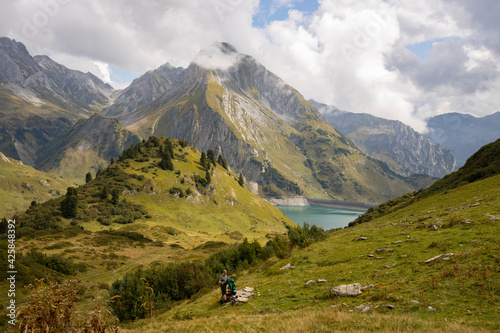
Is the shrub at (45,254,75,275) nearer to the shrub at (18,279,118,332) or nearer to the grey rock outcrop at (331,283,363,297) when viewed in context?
the shrub at (18,279,118,332)

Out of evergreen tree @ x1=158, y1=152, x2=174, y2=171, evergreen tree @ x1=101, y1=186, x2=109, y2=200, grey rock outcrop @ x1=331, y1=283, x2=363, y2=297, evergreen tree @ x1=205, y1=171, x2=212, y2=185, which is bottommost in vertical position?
grey rock outcrop @ x1=331, y1=283, x2=363, y2=297

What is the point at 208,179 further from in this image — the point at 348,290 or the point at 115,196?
the point at 348,290

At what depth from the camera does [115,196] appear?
11219 centimetres

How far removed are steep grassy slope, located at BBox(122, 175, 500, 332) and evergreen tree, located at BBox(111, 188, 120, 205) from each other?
102 meters

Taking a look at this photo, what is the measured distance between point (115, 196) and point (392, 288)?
390 feet

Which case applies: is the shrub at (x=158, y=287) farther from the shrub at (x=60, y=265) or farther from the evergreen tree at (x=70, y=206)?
the evergreen tree at (x=70, y=206)

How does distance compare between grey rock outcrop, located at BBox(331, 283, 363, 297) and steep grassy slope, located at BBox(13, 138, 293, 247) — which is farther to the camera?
steep grassy slope, located at BBox(13, 138, 293, 247)

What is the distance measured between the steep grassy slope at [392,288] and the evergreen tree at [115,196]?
10182 centimetres

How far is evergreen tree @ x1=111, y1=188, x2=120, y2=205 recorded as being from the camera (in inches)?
4356

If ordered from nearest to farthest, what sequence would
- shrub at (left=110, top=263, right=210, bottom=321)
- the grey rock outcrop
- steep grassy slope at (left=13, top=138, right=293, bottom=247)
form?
1. the grey rock outcrop
2. shrub at (left=110, top=263, right=210, bottom=321)
3. steep grassy slope at (left=13, top=138, right=293, bottom=247)

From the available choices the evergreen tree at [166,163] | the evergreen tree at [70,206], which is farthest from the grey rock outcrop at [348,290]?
the evergreen tree at [166,163]

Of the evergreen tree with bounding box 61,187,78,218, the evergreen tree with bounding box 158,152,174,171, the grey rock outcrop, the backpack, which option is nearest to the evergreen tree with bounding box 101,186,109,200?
the evergreen tree with bounding box 61,187,78,218

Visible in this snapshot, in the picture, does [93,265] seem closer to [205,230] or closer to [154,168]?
[205,230]

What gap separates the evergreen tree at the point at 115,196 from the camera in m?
111
